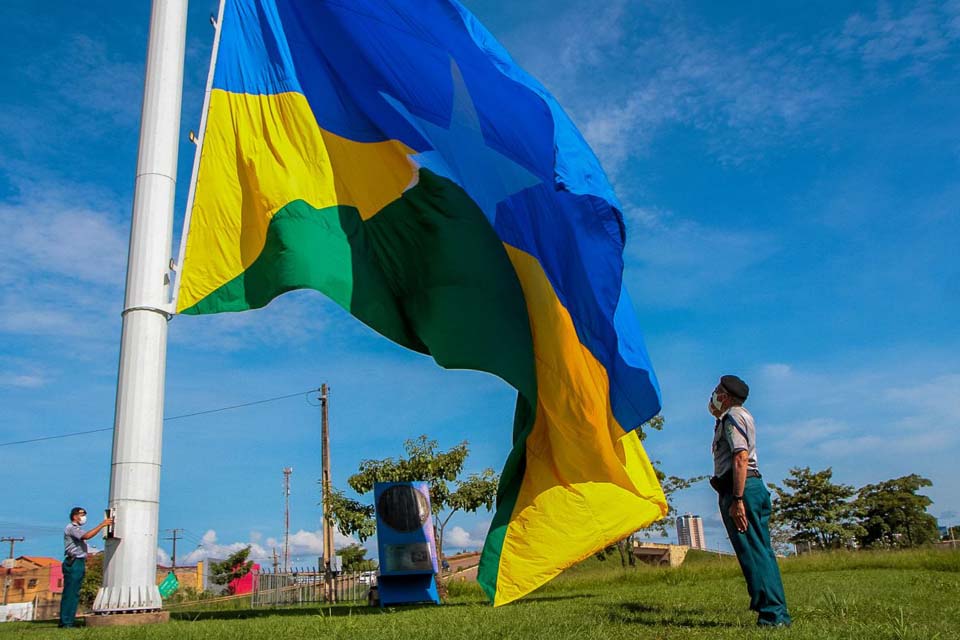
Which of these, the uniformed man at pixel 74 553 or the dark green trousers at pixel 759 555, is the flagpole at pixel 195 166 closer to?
the uniformed man at pixel 74 553

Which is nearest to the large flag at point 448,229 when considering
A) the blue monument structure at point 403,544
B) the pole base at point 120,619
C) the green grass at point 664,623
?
the green grass at point 664,623

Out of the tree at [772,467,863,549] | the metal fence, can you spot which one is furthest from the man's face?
the tree at [772,467,863,549]

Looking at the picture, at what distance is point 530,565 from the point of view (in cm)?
809

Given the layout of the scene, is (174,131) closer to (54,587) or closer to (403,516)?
(403,516)

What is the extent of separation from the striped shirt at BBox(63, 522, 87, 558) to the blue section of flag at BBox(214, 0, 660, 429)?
5640 mm

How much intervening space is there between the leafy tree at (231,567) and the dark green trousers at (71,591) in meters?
59.9

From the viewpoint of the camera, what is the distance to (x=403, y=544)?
11.9 m

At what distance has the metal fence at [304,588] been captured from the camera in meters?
22.5

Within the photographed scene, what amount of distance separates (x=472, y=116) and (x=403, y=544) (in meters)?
6.87

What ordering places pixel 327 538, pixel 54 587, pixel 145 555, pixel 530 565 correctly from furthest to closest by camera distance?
pixel 54 587
pixel 327 538
pixel 530 565
pixel 145 555

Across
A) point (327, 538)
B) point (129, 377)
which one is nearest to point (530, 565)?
point (129, 377)

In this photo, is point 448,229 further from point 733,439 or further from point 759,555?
point 759,555

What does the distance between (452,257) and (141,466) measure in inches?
160

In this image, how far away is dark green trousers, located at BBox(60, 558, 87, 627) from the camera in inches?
319
